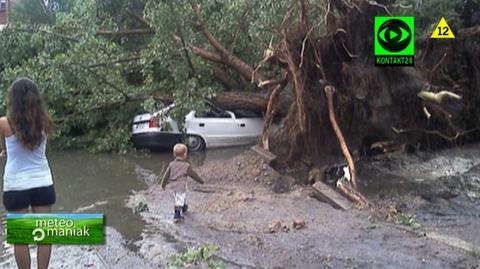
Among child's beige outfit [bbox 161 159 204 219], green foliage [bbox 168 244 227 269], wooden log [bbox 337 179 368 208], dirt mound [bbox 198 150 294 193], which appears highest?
child's beige outfit [bbox 161 159 204 219]

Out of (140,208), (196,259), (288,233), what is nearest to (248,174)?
(140,208)

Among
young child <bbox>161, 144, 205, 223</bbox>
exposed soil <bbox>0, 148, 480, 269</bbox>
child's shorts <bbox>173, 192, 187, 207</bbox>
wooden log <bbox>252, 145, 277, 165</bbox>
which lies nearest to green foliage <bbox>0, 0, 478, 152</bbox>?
wooden log <bbox>252, 145, 277, 165</bbox>

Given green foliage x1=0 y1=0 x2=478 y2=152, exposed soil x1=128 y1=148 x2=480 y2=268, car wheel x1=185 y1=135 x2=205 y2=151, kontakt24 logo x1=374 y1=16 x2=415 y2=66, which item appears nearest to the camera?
exposed soil x1=128 y1=148 x2=480 y2=268

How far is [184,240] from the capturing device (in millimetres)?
6891

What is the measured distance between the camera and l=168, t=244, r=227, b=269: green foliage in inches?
228

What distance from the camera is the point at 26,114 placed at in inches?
177

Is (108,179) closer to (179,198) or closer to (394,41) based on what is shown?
(179,198)

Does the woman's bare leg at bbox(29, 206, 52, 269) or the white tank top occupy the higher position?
the white tank top

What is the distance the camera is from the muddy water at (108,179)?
27.4ft

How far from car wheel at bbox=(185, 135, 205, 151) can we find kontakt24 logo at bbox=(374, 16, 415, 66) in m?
6.24

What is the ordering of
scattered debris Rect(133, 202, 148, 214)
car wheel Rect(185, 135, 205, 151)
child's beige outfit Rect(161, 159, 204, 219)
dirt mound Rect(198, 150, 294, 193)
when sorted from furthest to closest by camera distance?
car wheel Rect(185, 135, 205, 151) < dirt mound Rect(198, 150, 294, 193) < scattered debris Rect(133, 202, 148, 214) < child's beige outfit Rect(161, 159, 204, 219)

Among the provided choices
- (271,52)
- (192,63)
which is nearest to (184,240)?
(271,52)

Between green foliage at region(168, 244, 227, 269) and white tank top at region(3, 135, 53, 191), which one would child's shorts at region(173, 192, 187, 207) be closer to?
green foliage at region(168, 244, 227, 269)

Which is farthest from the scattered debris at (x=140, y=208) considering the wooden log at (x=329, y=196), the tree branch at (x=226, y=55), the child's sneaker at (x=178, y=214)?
the tree branch at (x=226, y=55)
